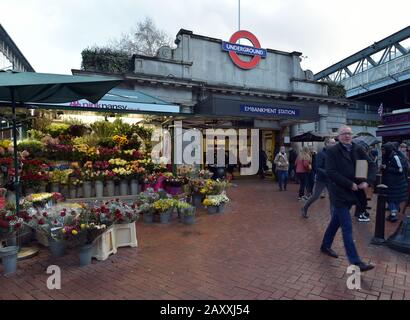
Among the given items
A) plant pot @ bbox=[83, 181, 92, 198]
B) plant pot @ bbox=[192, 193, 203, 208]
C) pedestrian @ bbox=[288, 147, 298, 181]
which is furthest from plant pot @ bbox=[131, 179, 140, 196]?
pedestrian @ bbox=[288, 147, 298, 181]

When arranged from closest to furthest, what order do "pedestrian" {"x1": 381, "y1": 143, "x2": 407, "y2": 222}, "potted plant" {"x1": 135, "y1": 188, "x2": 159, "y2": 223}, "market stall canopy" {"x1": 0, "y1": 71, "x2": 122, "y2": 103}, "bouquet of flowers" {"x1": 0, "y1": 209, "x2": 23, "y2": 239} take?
"market stall canopy" {"x1": 0, "y1": 71, "x2": 122, "y2": 103}
"bouquet of flowers" {"x1": 0, "y1": 209, "x2": 23, "y2": 239}
"potted plant" {"x1": 135, "y1": 188, "x2": 159, "y2": 223}
"pedestrian" {"x1": 381, "y1": 143, "x2": 407, "y2": 222}

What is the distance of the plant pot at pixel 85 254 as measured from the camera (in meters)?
3.88

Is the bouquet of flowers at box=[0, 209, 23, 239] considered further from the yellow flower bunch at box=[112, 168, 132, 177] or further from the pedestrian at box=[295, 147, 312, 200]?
the pedestrian at box=[295, 147, 312, 200]

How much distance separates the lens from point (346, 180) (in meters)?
3.58

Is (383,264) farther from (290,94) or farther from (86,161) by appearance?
(290,94)

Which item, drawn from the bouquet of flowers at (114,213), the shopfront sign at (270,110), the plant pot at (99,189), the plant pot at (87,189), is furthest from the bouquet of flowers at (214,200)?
the shopfront sign at (270,110)

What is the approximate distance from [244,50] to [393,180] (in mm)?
11782

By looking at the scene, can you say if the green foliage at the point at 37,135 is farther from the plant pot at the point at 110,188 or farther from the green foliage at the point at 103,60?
the green foliage at the point at 103,60

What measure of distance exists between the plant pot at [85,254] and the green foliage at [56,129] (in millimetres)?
5488

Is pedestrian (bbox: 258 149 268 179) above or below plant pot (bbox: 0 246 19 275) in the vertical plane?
above

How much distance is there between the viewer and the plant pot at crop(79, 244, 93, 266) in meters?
3.88

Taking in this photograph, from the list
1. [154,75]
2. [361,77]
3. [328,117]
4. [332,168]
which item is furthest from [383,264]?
[361,77]

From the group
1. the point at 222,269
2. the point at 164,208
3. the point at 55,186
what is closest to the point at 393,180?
the point at 222,269

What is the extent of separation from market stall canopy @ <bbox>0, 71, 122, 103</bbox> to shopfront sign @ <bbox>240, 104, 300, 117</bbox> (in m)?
8.44
